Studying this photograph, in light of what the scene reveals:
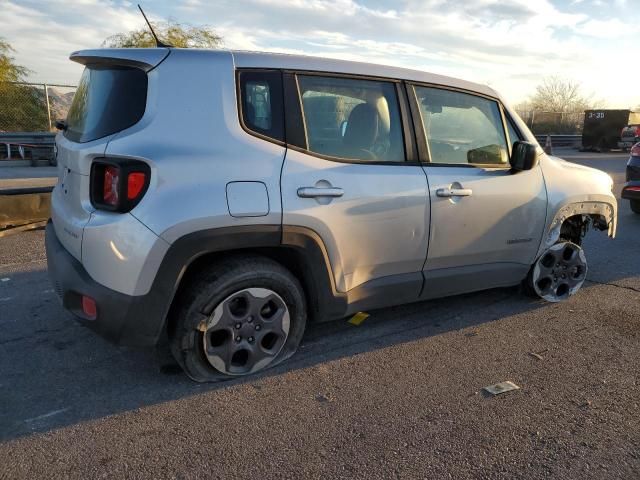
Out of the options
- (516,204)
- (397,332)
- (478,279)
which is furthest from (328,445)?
(516,204)

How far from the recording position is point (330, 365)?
3.22m

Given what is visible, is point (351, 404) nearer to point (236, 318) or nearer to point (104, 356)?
point (236, 318)

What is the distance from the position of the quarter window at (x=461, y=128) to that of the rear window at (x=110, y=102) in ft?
5.95

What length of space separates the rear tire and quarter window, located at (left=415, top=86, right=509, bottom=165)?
1.40 meters

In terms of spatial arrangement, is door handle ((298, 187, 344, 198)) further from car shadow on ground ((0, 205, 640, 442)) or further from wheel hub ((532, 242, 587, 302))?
wheel hub ((532, 242, 587, 302))

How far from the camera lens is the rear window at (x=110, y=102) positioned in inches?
104

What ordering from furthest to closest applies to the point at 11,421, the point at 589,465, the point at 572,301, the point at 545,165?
the point at 572,301
the point at 545,165
the point at 11,421
the point at 589,465

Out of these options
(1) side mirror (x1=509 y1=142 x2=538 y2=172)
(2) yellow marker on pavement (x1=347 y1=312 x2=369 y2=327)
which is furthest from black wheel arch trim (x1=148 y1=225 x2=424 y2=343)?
(1) side mirror (x1=509 y1=142 x2=538 y2=172)

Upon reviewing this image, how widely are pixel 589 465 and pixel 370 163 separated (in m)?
1.96

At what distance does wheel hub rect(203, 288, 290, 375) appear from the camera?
9.36 feet

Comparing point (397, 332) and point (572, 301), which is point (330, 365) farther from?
point (572, 301)

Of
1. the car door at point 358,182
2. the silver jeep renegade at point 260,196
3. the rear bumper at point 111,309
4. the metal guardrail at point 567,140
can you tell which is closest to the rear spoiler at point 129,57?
the silver jeep renegade at point 260,196

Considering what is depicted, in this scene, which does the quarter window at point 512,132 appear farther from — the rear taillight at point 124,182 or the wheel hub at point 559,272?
the rear taillight at point 124,182

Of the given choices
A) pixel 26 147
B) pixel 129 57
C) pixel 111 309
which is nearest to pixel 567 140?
pixel 26 147
